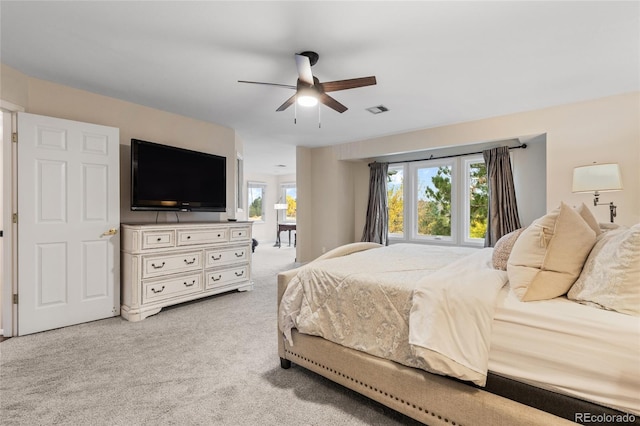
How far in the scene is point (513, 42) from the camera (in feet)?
7.42

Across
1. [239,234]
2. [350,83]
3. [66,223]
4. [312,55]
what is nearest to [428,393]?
[350,83]

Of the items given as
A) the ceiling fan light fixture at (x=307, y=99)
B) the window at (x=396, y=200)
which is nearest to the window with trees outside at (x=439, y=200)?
the window at (x=396, y=200)

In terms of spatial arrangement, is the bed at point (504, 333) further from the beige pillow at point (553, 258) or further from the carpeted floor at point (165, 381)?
the carpeted floor at point (165, 381)

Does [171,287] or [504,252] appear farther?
[171,287]

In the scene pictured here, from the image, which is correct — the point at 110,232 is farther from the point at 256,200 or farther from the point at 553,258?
the point at 256,200

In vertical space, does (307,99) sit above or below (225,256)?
above

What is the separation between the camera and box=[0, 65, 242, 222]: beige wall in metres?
2.87

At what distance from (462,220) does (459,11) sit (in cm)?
360

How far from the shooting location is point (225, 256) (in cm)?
389

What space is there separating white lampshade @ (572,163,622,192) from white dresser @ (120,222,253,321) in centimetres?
394

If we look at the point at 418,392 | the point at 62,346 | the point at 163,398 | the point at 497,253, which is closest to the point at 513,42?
the point at 497,253

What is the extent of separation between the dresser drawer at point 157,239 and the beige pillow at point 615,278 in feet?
11.3

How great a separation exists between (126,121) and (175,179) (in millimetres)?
872

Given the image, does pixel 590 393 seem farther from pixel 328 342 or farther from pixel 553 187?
pixel 553 187
